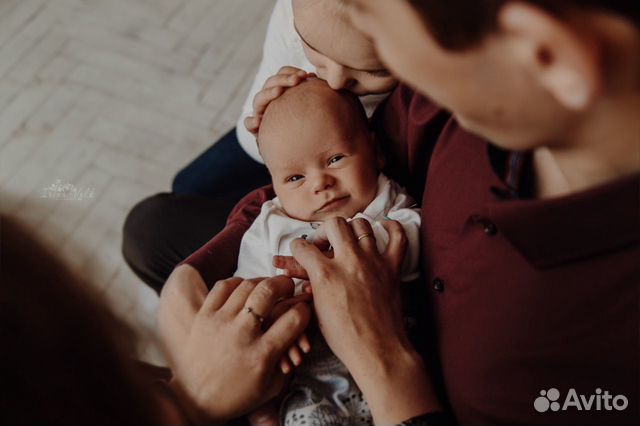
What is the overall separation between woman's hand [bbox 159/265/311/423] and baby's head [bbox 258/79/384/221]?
22cm

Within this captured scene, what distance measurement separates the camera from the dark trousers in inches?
49.3

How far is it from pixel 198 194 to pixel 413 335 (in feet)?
2.10

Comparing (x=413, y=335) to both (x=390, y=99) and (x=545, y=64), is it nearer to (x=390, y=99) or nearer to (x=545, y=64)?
(x=390, y=99)

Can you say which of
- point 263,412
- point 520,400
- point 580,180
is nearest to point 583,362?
point 520,400

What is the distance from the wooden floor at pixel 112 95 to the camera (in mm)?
2004

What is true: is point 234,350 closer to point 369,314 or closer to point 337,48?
point 369,314

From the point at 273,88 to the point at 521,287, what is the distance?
2.08 feet

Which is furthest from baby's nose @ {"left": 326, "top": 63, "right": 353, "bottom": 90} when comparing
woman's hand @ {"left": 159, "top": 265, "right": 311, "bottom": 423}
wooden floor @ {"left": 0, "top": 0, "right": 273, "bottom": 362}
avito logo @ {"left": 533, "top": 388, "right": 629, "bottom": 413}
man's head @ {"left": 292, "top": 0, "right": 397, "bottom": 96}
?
wooden floor @ {"left": 0, "top": 0, "right": 273, "bottom": 362}

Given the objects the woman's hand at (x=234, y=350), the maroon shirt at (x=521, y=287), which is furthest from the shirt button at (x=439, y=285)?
the woman's hand at (x=234, y=350)

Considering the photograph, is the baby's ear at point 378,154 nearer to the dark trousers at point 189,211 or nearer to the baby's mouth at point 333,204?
the baby's mouth at point 333,204

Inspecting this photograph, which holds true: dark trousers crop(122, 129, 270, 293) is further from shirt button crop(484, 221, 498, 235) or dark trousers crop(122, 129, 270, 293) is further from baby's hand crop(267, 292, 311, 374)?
shirt button crop(484, 221, 498, 235)

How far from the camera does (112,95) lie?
220cm

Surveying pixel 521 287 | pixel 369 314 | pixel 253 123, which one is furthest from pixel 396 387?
pixel 253 123

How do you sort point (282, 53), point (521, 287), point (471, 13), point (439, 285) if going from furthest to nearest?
point (282, 53) < point (439, 285) < point (521, 287) < point (471, 13)
